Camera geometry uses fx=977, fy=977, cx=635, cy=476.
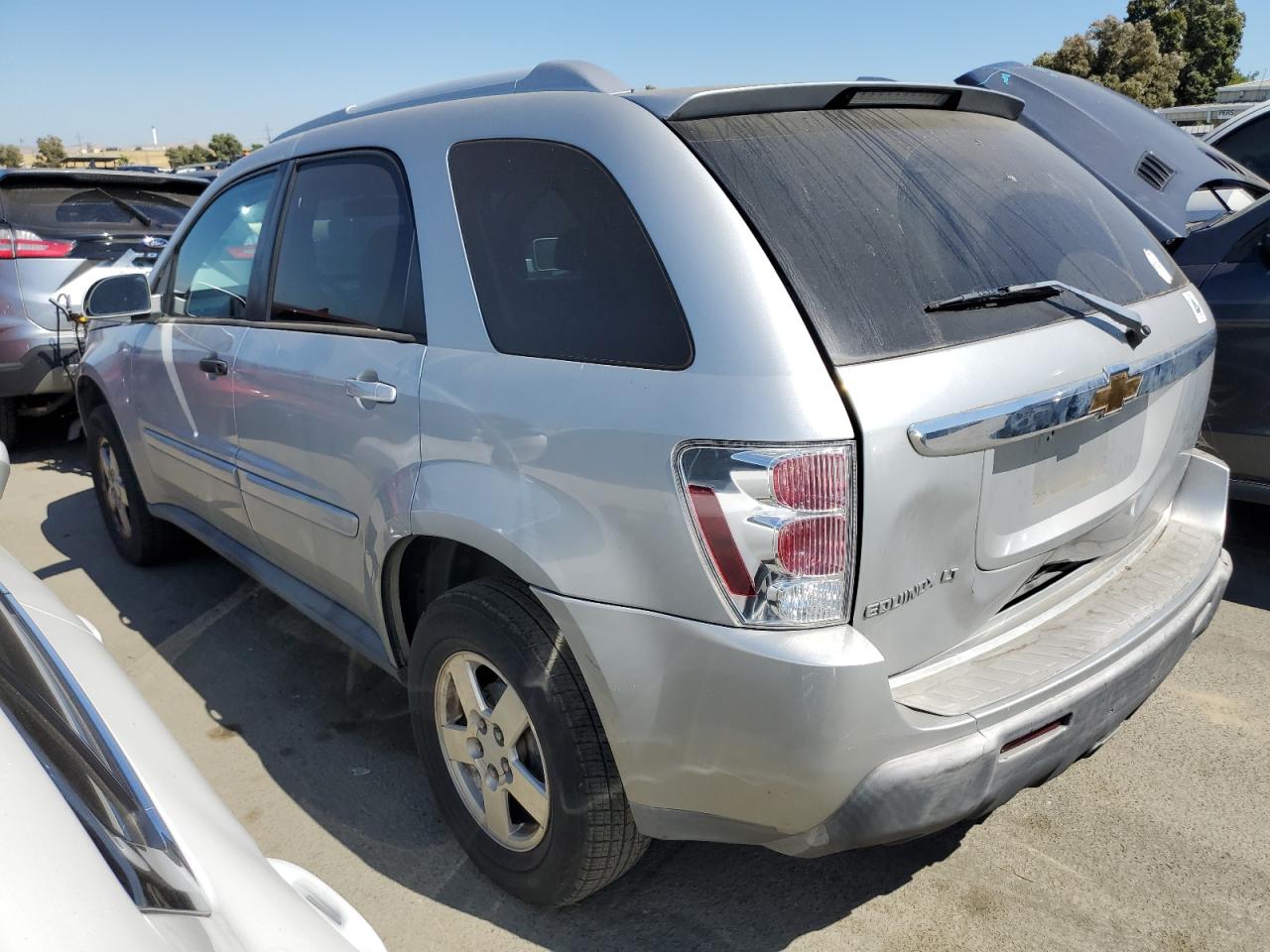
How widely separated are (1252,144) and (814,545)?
572cm

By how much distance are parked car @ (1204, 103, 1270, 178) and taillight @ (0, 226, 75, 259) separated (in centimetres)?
695

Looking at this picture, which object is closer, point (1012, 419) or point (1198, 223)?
point (1012, 419)

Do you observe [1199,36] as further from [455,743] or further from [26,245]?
[455,743]

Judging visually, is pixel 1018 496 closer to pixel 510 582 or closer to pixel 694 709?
pixel 694 709

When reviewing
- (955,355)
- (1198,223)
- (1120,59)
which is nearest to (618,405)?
(955,355)

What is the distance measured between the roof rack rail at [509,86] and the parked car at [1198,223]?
88.3 inches

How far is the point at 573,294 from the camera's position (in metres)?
2.04

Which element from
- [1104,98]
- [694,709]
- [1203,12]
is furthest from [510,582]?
[1203,12]

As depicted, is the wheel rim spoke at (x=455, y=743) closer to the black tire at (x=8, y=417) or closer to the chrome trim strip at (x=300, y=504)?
the chrome trim strip at (x=300, y=504)

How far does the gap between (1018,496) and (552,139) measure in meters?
1.24

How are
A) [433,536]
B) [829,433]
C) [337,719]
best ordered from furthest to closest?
[337,719], [433,536], [829,433]

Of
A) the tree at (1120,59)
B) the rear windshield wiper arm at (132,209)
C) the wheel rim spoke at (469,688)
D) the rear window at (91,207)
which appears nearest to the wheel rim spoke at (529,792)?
the wheel rim spoke at (469,688)

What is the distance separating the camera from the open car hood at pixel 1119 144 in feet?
13.1

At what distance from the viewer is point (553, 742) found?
6.63 ft
